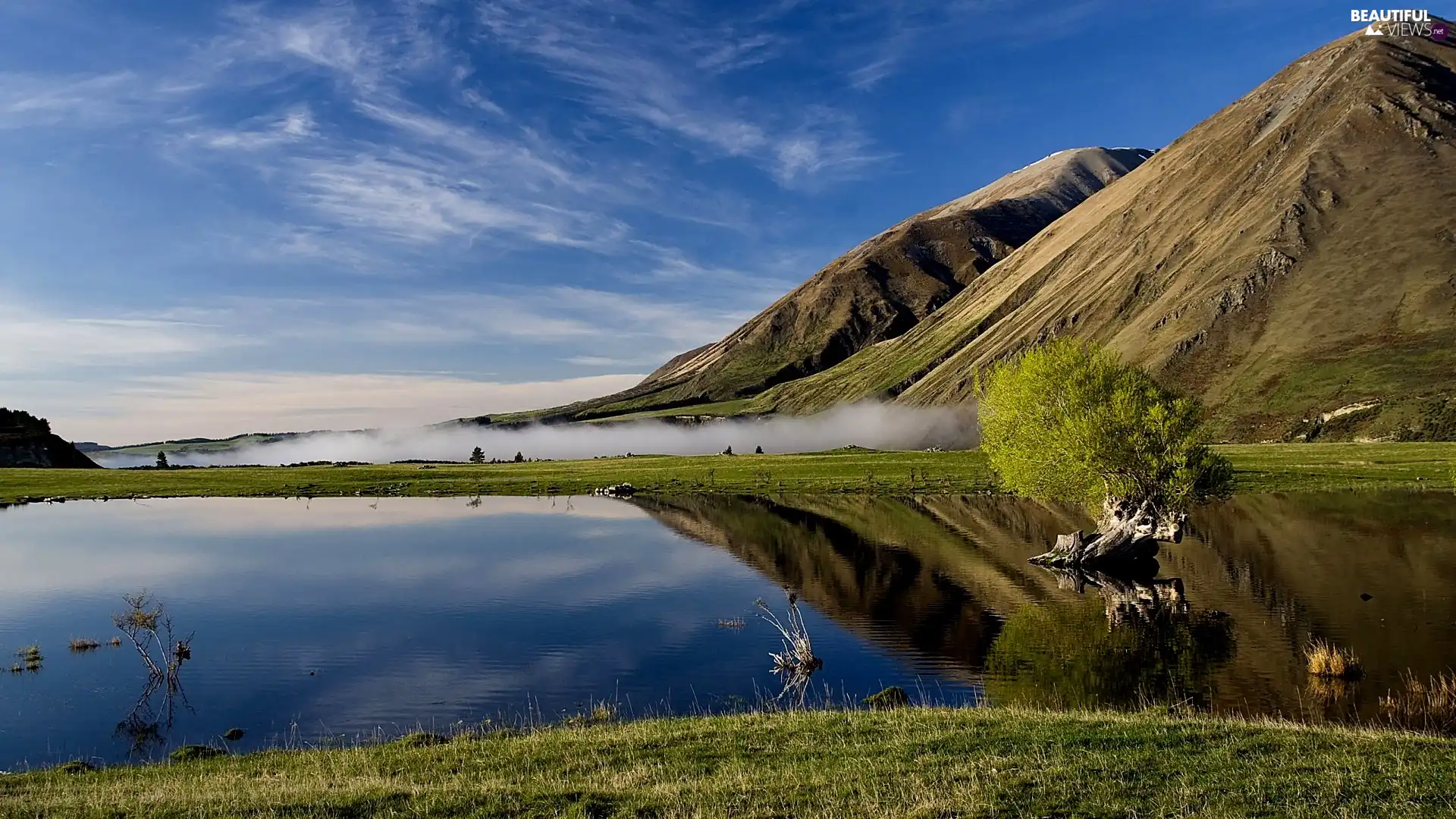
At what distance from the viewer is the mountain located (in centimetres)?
18100

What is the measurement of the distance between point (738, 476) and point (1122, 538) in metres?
94.2

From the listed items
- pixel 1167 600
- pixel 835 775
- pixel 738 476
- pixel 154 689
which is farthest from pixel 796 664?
pixel 738 476

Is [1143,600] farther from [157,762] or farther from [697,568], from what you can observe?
[157,762]

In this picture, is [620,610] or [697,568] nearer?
[620,610]

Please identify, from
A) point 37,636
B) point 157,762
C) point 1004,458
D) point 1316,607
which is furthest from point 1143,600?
point 37,636

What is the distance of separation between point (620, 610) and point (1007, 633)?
901 inches

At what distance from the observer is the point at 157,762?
86.9 ft

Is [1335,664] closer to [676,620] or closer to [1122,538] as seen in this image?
[1122,538]

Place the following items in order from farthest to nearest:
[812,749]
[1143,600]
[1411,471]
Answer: [1411,471], [1143,600], [812,749]

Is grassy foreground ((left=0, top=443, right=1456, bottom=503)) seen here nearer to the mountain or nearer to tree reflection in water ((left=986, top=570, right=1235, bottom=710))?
the mountain

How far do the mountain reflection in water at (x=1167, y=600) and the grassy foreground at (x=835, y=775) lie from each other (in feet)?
30.5

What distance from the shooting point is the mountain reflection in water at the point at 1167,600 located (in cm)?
3381

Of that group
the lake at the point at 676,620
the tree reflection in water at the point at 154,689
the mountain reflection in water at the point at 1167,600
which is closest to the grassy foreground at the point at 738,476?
the mountain reflection in water at the point at 1167,600

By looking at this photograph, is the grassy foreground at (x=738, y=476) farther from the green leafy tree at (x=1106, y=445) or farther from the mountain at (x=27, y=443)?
the green leafy tree at (x=1106, y=445)
